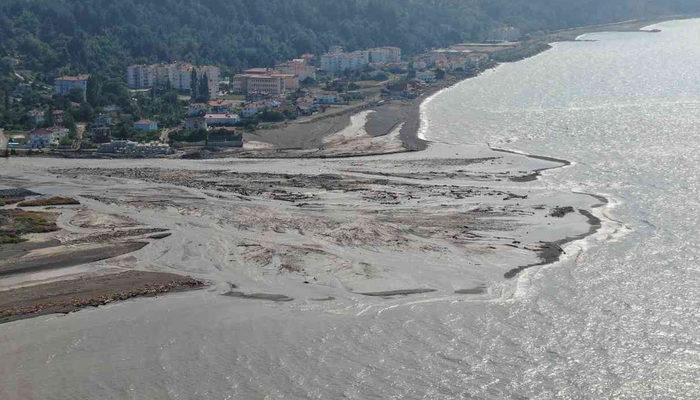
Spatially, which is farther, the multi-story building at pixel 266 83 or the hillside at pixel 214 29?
the hillside at pixel 214 29

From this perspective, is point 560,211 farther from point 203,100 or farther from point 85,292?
point 203,100

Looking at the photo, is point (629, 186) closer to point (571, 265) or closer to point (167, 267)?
point (571, 265)

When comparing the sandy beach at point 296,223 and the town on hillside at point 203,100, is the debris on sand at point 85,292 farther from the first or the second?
the town on hillside at point 203,100

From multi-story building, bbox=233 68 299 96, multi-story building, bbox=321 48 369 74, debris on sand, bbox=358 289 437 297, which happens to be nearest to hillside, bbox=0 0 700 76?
multi-story building, bbox=321 48 369 74

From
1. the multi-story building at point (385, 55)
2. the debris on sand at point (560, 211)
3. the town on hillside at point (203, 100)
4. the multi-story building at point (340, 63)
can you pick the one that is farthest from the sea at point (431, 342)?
the multi-story building at point (385, 55)

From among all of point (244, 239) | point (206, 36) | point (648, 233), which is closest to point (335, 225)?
point (244, 239)

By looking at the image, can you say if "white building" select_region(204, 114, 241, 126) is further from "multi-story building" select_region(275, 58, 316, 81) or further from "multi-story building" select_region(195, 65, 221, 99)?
"multi-story building" select_region(275, 58, 316, 81)
